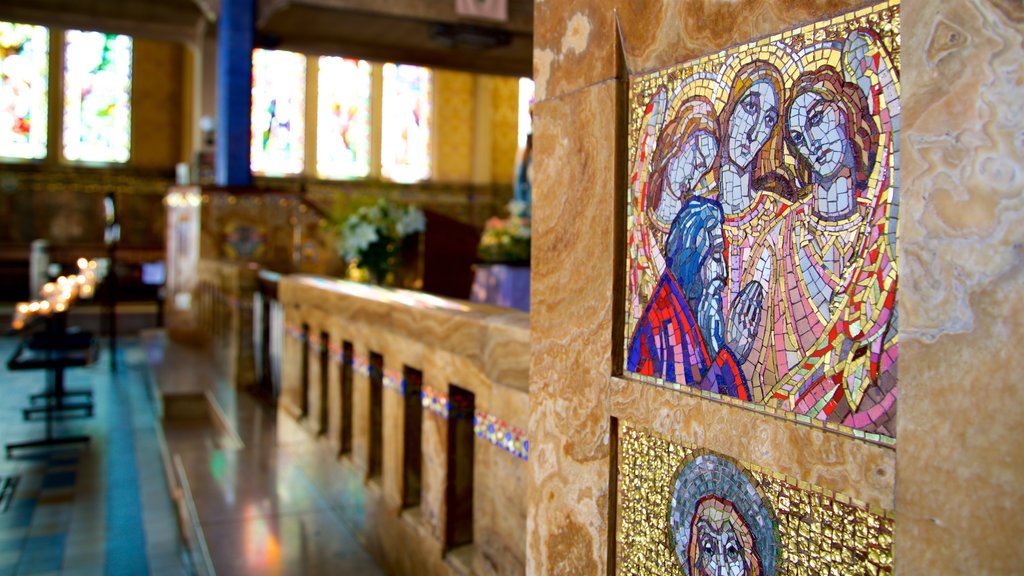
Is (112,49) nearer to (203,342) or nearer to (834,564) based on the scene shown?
(203,342)

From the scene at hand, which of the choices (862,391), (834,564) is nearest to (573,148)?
(862,391)

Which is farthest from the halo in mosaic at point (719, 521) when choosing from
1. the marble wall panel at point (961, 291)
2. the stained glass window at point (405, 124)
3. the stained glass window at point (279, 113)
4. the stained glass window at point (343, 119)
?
the stained glass window at point (405, 124)

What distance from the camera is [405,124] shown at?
17000mm

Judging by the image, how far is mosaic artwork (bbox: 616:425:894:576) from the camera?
1035 millimetres

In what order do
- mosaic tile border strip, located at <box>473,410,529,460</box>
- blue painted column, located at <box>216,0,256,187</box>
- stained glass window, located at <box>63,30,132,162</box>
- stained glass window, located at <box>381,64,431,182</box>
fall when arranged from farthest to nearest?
stained glass window, located at <box>381,64,431,182</box>
stained glass window, located at <box>63,30,132,162</box>
blue painted column, located at <box>216,0,256,187</box>
mosaic tile border strip, located at <box>473,410,529,460</box>

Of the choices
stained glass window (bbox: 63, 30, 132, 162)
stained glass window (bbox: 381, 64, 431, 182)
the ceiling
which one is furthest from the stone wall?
stained glass window (bbox: 63, 30, 132, 162)

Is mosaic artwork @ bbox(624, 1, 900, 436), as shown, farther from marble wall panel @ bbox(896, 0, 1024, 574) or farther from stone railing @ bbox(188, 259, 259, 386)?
stone railing @ bbox(188, 259, 259, 386)

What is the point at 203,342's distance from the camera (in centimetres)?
880

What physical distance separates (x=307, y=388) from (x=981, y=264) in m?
3.86

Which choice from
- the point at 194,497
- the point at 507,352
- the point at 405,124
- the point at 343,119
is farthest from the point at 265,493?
the point at 405,124

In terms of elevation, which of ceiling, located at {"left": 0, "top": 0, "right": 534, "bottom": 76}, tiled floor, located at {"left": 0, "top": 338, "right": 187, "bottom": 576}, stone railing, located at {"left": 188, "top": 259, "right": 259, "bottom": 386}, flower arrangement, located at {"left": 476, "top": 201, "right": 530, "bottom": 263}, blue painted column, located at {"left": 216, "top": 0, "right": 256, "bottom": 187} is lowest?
tiled floor, located at {"left": 0, "top": 338, "right": 187, "bottom": 576}

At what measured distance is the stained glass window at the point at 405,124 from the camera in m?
16.8

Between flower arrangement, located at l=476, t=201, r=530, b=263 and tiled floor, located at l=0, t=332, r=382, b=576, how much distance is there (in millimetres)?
1265

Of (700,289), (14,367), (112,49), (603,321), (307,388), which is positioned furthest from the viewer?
(112,49)
